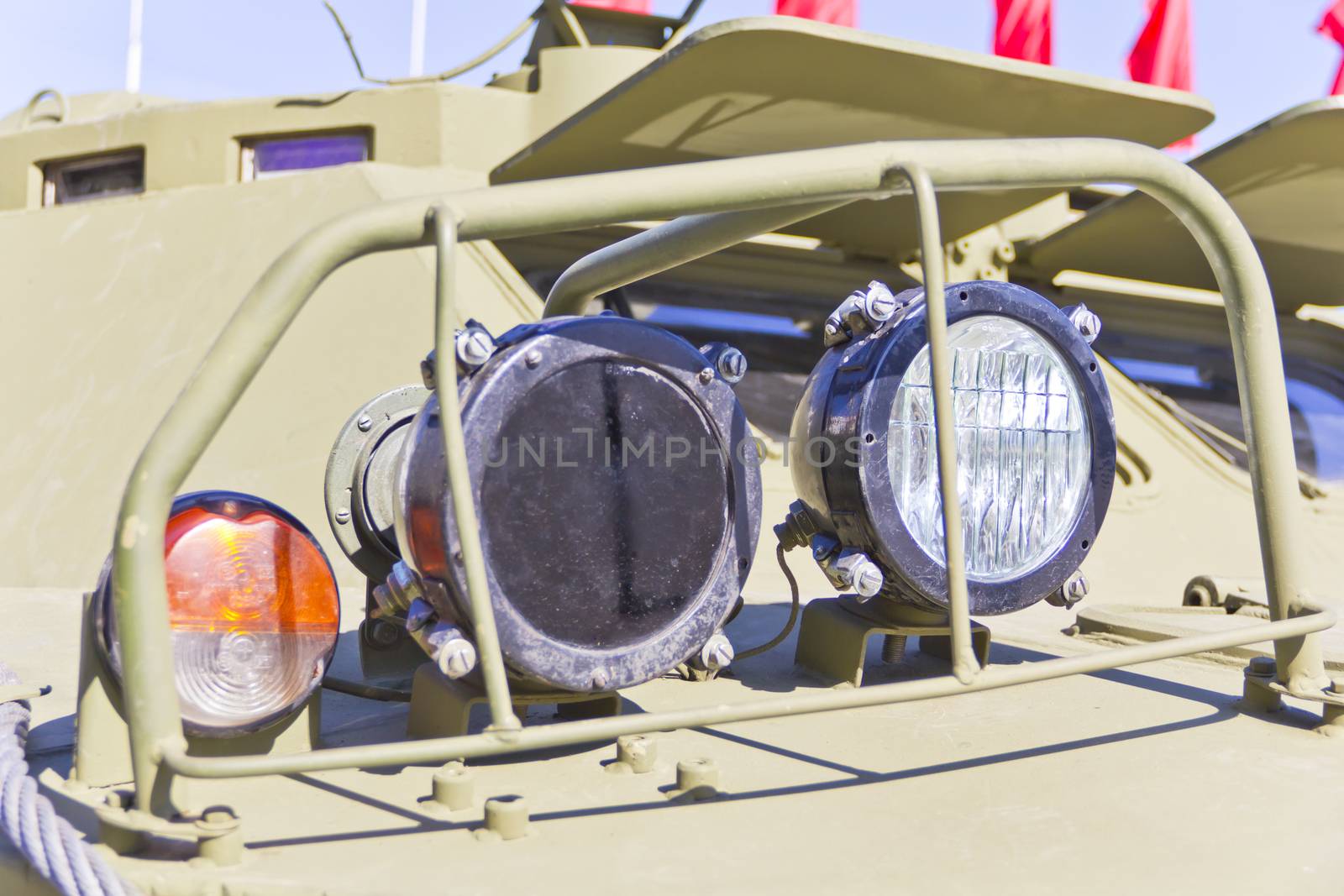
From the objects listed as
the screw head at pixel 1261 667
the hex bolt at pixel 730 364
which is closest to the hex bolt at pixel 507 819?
the hex bolt at pixel 730 364

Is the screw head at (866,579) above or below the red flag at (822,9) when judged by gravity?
below

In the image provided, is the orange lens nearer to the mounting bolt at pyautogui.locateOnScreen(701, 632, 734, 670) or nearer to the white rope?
the white rope

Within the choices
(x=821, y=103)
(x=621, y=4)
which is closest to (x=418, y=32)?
(x=621, y=4)

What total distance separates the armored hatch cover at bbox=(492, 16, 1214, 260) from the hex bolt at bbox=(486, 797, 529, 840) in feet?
9.61

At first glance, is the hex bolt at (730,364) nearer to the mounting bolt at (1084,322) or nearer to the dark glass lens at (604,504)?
the dark glass lens at (604,504)

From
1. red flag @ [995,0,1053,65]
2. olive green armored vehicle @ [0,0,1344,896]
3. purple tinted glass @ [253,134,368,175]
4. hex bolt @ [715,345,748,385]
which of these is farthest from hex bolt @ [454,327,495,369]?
red flag @ [995,0,1053,65]

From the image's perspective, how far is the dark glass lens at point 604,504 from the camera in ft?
4.24

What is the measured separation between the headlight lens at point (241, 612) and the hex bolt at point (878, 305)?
81 centimetres

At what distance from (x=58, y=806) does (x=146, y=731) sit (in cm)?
22

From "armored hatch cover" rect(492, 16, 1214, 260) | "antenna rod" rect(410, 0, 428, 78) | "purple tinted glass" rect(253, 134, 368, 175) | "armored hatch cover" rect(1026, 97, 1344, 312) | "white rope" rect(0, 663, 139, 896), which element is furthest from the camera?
"antenna rod" rect(410, 0, 428, 78)

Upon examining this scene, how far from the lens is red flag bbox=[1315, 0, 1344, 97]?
6836mm

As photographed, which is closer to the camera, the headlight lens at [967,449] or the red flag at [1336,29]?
the headlight lens at [967,449]

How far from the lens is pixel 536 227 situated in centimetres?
114

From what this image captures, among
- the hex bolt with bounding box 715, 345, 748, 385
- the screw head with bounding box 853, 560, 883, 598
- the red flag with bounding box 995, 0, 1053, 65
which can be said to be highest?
the red flag with bounding box 995, 0, 1053, 65
